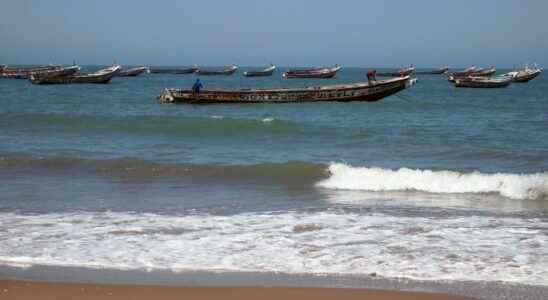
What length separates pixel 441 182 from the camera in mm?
12812

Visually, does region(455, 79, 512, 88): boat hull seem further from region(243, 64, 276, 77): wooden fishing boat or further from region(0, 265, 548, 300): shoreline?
region(0, 265, 548, 300): shoreline

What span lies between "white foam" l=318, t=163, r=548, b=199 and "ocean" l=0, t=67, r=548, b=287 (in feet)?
0.11

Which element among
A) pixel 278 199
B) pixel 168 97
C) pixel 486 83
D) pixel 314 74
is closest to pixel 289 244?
pixel 278 199

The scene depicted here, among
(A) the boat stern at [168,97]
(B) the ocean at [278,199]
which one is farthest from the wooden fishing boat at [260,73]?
(B) the ocean at [278,199]

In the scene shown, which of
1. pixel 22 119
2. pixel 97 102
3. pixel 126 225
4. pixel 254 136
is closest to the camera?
pixel 126 225

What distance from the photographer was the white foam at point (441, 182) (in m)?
12.0

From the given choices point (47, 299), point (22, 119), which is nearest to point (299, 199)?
point (47, 299)

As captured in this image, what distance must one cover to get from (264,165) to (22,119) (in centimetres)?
1541

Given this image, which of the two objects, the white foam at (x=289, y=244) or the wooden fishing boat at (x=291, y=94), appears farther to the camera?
the wooden fishing boat at (x=291, y=94)

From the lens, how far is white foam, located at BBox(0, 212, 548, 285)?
6.85 metres

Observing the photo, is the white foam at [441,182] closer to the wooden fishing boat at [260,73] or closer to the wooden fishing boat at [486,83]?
the wooden fishing boat at [486,83]

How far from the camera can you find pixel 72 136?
867 inches

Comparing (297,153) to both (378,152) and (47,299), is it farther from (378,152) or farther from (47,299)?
(47,299)

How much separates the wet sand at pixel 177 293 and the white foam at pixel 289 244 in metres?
0.65
